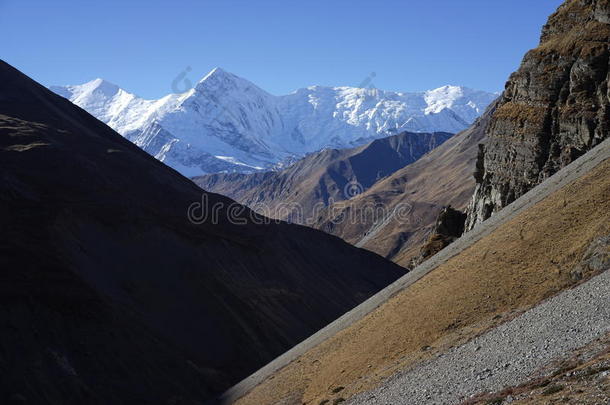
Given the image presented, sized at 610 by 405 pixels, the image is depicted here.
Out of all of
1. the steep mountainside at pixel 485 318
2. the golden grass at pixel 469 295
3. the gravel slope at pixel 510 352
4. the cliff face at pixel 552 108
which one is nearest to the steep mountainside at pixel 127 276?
the steep mountainside at pixel 485 318

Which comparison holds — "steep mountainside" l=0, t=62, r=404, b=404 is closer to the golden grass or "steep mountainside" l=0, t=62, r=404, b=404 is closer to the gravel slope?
the golden grass

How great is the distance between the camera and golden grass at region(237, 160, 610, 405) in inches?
1319

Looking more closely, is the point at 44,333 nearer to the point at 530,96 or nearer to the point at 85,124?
the point at 530,96

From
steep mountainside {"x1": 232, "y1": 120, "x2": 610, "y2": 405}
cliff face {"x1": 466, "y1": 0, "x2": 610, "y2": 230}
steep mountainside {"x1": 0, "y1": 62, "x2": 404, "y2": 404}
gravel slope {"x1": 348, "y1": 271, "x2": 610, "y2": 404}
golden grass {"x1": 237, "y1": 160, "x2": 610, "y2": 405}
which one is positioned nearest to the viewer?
gravel slope {"x1": 348, "y1": 271, "x2": 610, "y2": 404}

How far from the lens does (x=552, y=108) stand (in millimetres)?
57156

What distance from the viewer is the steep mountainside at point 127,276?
174ft

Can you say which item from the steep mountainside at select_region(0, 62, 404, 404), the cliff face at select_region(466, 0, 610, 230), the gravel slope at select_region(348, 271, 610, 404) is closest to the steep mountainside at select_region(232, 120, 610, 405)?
the gravel slope at select_region(348, 271, 610, 404)

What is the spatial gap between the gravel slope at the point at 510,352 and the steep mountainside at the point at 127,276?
28183 mm

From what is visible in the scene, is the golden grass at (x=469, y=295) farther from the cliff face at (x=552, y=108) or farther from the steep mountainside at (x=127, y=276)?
the steep mountainside at (x=127, y=276)

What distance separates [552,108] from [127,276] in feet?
154

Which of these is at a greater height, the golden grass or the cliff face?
the cliff face

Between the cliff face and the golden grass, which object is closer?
the golden grass

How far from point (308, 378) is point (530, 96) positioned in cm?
3425

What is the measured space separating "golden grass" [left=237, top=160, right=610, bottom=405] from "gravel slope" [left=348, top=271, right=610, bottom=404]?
1880 mm
